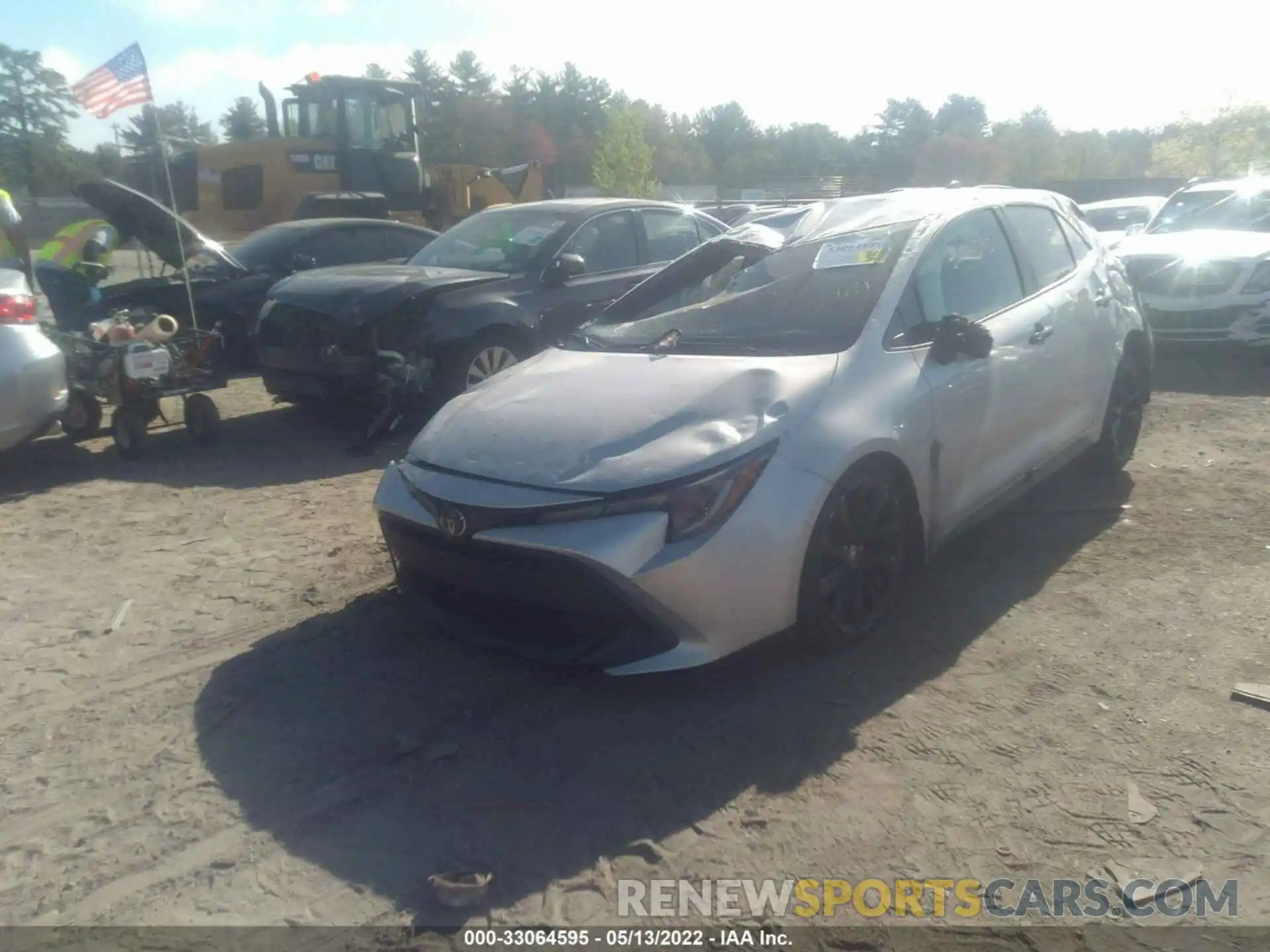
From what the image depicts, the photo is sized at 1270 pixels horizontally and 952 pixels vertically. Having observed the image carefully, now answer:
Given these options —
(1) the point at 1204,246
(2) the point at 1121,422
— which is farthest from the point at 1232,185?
(2) the point at 1121,422

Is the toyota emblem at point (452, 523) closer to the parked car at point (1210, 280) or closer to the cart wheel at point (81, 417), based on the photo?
the cart wheel at point (81, 417)

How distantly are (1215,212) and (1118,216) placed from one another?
21.3 feet

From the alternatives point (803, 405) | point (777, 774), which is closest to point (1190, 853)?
point (777, 774)

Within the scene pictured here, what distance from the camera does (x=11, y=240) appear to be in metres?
8.96

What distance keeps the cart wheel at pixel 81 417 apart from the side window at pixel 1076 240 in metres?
6.55

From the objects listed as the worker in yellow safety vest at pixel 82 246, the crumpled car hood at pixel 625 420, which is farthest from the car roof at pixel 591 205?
the crumpled car hood at pixel 625 420

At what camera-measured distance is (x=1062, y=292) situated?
536 cm

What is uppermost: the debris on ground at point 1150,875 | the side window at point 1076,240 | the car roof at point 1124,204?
the side window at point 1076,240

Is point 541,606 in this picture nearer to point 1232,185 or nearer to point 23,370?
point 23,370

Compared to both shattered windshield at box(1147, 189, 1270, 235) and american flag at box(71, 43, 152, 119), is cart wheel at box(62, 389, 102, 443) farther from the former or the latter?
shattered windshield at box(1147, 189, 1270, 235)

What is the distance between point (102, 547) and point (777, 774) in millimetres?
3870

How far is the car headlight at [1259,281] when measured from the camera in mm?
9555

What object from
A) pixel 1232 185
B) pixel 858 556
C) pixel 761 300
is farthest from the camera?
pixel 1232 185

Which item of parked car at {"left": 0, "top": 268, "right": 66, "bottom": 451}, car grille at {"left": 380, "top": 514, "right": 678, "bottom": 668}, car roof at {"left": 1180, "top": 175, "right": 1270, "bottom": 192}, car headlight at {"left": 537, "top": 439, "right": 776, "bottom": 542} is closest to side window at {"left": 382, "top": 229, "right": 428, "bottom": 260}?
parked car at {"left": 0, "top": 268, "right": 66, "bottom": 451}
